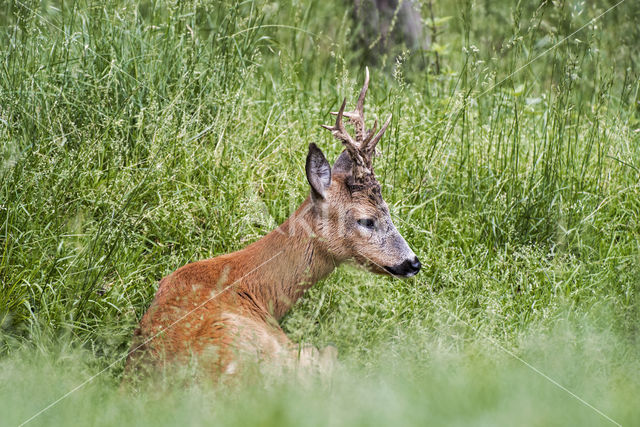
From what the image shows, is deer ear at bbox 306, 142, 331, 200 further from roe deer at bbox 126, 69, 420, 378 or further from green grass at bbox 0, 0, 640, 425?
green grass at bbox 0, 0, 640, 425

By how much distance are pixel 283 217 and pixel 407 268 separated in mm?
1117

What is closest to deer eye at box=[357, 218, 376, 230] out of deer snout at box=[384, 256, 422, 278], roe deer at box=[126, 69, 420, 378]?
roe deer at box=[126, 69, 420, 378]

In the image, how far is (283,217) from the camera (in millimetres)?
5504

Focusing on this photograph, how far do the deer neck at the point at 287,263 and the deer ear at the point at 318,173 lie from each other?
13 centimetres

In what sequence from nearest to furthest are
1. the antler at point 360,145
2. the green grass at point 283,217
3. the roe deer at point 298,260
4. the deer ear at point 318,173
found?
the green grass at point 283,217 < the roe deer at point 298,260 < the deer ear at point 318,173 < the antler at point 360,145

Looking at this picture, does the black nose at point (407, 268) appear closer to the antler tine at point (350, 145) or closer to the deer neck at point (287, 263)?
the deer neck at point (287, 263)

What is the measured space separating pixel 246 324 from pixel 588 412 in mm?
1622

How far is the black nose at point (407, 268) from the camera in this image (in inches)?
183

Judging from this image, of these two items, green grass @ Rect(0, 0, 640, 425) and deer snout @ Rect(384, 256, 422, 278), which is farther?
deer snout @ Rect(384, 256, 422, 278)

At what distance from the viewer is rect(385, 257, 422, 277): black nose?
4.65 m

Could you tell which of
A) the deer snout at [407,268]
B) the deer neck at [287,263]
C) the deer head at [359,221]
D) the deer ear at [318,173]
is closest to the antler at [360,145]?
the deer head at [359,221]

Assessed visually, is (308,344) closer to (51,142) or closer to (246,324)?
(246,324)

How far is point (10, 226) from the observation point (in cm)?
476

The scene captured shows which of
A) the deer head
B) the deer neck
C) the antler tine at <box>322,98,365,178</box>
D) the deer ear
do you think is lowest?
the deer neck
